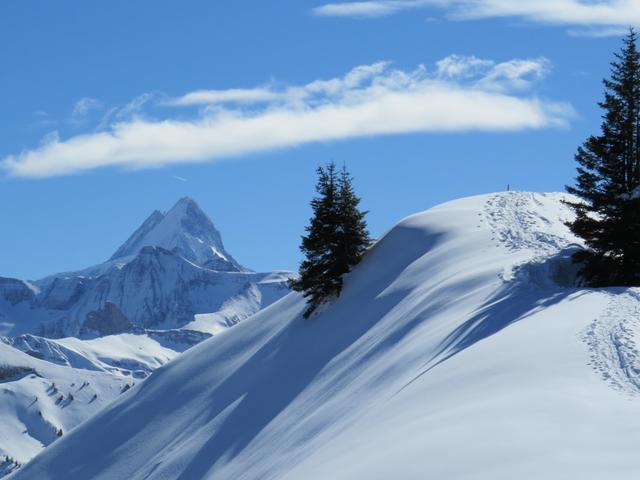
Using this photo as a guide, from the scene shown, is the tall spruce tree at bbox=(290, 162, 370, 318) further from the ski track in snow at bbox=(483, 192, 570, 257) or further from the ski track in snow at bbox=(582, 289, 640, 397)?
the ski track in snow at bbox=(582, 289, 640, 397)

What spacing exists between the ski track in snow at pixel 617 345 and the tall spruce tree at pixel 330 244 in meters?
28.2

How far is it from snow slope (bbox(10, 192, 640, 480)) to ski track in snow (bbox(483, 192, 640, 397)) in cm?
8

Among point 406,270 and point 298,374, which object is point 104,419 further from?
point 406,270

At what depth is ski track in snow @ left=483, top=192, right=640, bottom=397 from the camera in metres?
21.9

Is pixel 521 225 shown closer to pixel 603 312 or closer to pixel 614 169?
pixel 614 169

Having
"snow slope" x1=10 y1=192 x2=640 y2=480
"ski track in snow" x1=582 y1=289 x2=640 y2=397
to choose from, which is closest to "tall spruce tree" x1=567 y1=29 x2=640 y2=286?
"snow slope" x1=10 y1=192 x2=640 y2=480

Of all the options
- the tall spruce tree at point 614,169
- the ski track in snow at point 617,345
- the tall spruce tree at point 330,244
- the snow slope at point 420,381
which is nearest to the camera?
the snow slope at point 420,381

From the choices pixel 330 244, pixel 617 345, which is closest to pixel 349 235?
pixel 330 244

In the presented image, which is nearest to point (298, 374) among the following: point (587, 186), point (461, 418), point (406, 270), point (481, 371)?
point (406, 270)

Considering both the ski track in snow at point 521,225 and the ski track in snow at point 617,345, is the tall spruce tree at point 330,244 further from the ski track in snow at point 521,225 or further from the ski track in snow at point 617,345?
the ski track in snow at point 617,345

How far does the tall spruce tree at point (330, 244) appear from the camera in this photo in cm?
5656

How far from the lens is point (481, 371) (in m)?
24.3

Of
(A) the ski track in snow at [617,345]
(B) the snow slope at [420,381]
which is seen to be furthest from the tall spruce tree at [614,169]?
(A) the ski track in snow at [617,345]

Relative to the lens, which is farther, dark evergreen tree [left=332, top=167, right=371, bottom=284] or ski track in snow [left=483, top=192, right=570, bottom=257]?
dark evergreen tree [left=332, top=167, right=371, bottom=284]
